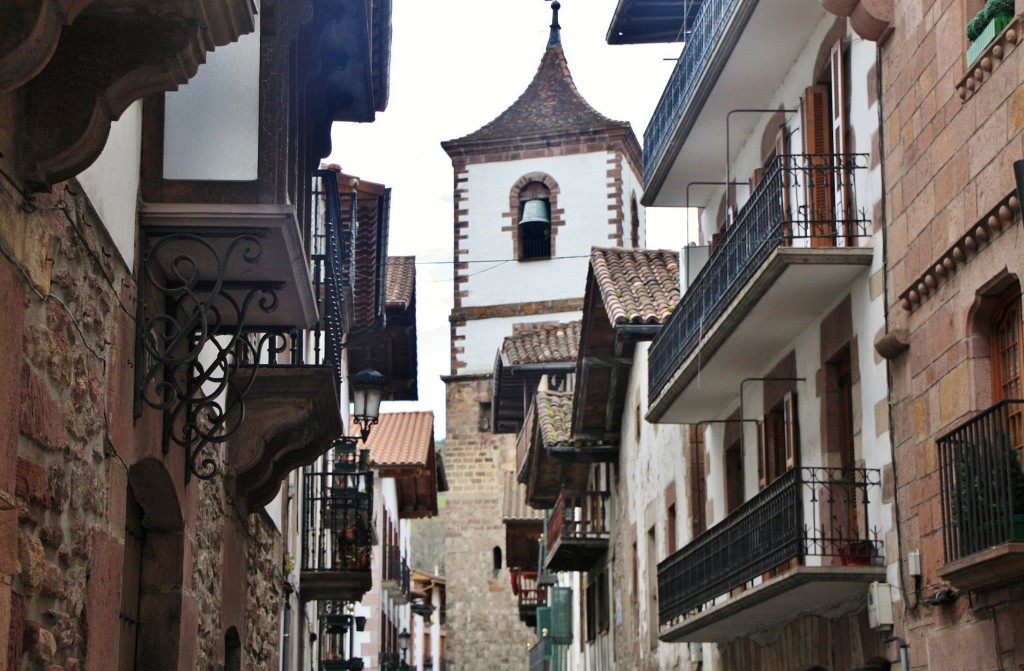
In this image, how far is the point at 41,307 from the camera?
5820 millimetres

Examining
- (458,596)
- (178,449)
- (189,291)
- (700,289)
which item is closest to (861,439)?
(700,289)

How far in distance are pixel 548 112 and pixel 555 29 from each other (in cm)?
397

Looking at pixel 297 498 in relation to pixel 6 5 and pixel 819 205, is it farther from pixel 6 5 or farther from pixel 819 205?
pixel 6 5

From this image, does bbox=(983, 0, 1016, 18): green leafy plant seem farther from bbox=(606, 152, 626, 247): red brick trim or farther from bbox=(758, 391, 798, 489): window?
bbox=(606, 152, 626, 247): red brick trim

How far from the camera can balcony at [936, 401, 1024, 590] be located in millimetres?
8359

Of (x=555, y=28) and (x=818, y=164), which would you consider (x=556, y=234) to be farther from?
(x=818, y=164)

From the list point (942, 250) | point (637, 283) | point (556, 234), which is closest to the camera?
point (942, 250)

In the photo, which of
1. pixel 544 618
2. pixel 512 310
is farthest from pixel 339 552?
pixel 512 310

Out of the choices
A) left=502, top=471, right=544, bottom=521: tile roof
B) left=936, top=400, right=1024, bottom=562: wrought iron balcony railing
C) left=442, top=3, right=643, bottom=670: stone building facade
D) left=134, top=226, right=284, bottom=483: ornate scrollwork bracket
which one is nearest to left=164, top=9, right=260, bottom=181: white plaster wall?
left=134, top=226, right=284, bottom=483: ornate scrollwork bracket

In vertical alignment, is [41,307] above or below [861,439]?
Result: below

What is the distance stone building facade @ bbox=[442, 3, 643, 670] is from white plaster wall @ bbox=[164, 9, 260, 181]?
4199cm

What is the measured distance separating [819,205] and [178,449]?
643cm

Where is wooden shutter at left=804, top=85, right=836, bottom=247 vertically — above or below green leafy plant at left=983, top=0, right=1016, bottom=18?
above

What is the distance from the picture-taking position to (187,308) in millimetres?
8859
